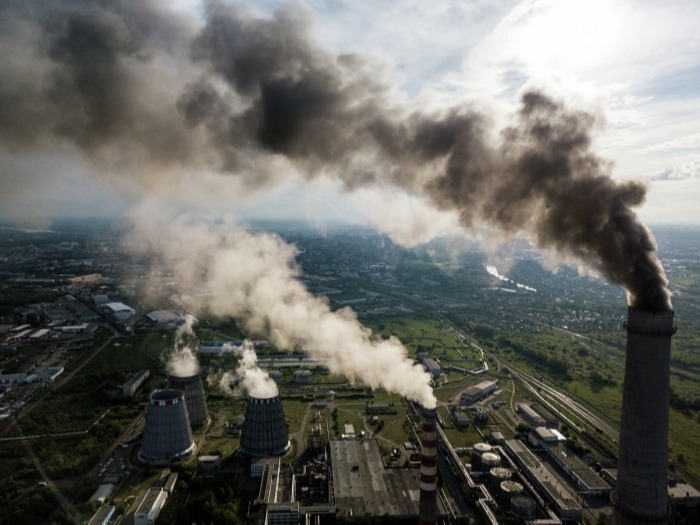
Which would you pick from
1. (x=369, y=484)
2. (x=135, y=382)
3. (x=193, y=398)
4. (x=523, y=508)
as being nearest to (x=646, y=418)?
(x=523, y=508)

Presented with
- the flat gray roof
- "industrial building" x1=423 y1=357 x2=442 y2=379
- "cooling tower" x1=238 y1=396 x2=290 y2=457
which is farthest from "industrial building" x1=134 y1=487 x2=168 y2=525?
"industrial building" x1=423 y1=357 x2=442 y2=379

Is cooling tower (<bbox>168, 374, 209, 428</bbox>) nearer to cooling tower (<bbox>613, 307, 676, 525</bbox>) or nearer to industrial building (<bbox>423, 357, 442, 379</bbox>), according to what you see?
industrial building (<bbox>423, 357, 442, 379</bbox>)

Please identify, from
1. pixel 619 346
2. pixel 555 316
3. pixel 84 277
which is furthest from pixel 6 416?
pixel 555 316

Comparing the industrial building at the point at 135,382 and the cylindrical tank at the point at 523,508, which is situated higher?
the industrial building at the point at 135,382

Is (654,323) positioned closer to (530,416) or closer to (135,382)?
(530,416)

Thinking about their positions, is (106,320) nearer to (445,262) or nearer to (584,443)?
(584,443)

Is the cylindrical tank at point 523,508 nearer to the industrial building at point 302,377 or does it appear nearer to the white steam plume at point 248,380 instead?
the white steam plume at point 248,380

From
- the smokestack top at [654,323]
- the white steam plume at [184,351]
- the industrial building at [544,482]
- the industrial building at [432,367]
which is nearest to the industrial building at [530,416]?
the industrial building at [544,482]
